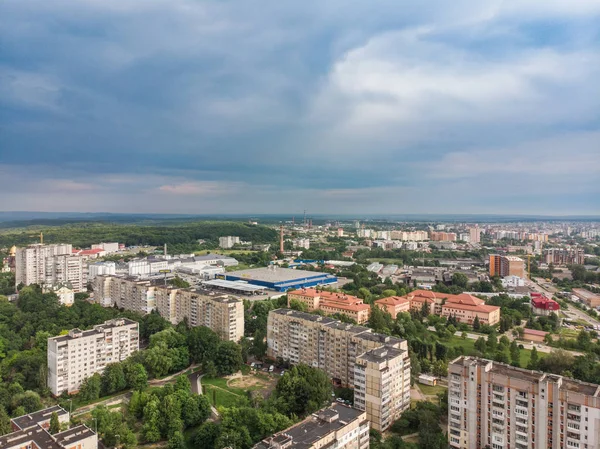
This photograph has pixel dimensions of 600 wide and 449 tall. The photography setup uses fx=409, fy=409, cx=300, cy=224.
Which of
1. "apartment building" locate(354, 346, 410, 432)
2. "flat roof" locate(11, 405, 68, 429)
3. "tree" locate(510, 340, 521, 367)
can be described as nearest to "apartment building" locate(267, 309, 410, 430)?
"apartment building" locate(354, 346, 410, 432)

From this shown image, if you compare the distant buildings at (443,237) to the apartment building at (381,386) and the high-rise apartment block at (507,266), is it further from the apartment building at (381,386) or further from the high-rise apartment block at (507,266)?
the apartment building at (381,386)

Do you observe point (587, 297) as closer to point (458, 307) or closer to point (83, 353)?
point (458, 307)

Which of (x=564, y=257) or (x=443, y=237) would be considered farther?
(x=443, y=237)

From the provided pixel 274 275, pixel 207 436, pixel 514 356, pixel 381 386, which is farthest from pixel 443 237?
pixel 207 436

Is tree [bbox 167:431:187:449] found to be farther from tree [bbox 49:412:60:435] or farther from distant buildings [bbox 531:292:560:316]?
distant buildings [bbox 531:292:560:316]

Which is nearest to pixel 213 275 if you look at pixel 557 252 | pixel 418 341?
pixel 418 341

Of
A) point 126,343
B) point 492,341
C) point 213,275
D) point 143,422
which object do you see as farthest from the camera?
point 213,275

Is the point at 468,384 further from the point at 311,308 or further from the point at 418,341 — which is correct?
the point at 311,308

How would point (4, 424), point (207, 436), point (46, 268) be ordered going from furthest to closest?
point (46, 268) → point (4, 424) → point (207, 436)
